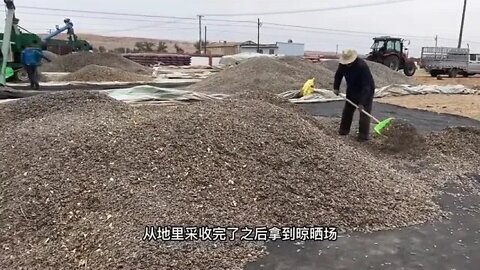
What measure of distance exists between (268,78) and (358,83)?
6.06m

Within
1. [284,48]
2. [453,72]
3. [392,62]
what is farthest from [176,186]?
[284,48]

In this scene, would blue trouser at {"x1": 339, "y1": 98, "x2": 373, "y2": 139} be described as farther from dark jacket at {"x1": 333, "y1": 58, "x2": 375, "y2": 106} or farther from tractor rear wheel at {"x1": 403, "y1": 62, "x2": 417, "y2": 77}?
tractor rear wheel at {"x1": 403, "y1": 62, "x2": 417, "y2": 77}

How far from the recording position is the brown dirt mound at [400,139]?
5.73m

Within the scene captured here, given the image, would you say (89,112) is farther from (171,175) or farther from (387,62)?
(387,62)

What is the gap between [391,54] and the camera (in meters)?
20.7

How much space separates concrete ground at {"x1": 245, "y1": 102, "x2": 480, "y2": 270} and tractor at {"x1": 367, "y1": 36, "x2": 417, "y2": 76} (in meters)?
17.8

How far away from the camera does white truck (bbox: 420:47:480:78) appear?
22.4 m

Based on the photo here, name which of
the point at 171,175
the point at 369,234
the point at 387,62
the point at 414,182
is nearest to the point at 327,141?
the point at 414,182

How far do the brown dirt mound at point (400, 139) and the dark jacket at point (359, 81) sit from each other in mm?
478

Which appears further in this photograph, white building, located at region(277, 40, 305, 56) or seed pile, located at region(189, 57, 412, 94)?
white building, located at region(277, 40, 305, 56)

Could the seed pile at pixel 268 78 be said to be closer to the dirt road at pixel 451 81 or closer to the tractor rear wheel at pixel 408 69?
the dirt road at pixel 451 81

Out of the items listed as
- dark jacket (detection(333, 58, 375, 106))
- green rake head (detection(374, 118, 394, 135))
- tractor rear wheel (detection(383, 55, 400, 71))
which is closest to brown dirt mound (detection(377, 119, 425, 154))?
green rake head (detection(374, 118, 394, 135))

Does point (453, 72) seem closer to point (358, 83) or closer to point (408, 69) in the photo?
point (408, 69)

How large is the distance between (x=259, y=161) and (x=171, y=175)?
2.57ft
